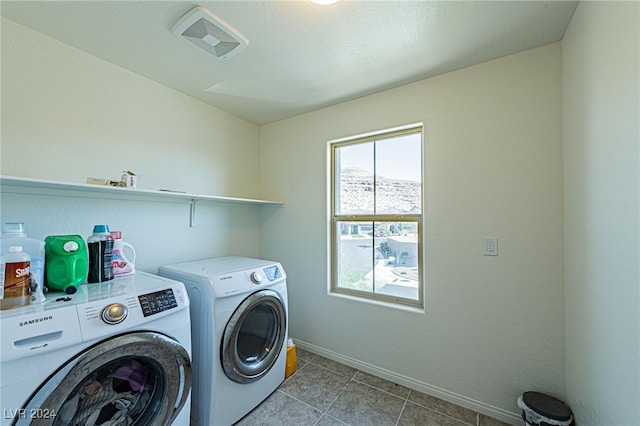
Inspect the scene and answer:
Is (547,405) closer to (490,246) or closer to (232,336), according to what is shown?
(490,246)

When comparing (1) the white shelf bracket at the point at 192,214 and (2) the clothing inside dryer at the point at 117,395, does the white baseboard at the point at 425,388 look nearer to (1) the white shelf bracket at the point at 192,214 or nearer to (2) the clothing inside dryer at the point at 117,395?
(2) the clothing inside dryer at the point at 117,395

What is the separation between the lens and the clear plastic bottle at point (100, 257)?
1400 mm

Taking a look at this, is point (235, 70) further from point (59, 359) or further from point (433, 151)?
point (59, 359)

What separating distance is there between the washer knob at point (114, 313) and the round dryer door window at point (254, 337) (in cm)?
57

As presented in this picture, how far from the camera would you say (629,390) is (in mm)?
851

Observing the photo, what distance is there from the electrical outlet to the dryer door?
6.10ft

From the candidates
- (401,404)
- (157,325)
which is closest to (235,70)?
(157,325)

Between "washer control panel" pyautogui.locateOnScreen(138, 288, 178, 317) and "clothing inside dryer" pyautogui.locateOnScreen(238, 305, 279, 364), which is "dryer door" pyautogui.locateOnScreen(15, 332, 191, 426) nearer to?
"washer control panel" pyautogui.locateOnScreen(138, 288, 178, 317)

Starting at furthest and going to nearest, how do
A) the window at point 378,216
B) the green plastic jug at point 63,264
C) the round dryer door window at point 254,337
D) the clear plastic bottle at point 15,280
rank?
the window at point 378,216 → the round dryer door window at point 254,337 → the green plastic jug at point 63,264 → the clear plastic bottle at point 15,280

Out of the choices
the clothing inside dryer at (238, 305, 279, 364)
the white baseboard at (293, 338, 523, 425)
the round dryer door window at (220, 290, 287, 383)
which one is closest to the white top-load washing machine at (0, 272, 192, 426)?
the round dryer door window at (220, 290, 287, 383)

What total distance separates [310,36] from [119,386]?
6.61ft

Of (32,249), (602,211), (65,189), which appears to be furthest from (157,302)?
(602,211)

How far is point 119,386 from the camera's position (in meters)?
1.12

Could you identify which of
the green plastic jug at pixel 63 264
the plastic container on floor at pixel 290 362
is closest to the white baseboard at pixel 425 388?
the plastic container on floor at pixel 290 362
